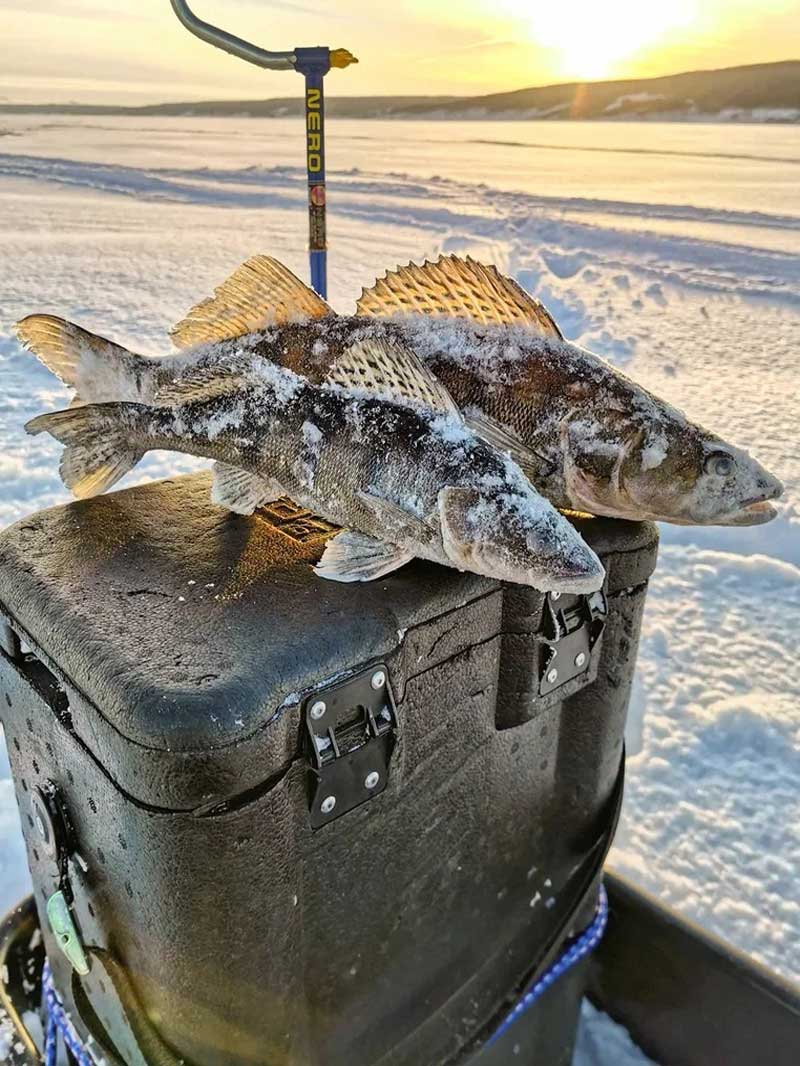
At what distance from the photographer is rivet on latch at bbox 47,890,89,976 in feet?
3.95

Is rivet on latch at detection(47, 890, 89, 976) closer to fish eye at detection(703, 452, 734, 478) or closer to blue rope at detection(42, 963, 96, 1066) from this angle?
blue rope at detection(42, 963, 96, 1066)

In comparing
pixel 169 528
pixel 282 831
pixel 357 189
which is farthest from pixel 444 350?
pixel 357 189

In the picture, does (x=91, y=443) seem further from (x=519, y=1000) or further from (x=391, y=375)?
(x=519, y=1000)

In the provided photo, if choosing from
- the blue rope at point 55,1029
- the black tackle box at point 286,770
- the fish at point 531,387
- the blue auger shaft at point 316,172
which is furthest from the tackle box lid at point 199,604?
the blue auger shaft at point 316,172

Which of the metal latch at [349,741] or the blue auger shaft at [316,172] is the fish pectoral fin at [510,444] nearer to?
the metal latch at [349,741]

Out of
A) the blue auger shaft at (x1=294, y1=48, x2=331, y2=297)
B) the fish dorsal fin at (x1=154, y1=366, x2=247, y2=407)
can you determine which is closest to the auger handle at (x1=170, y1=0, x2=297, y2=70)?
the blue auger shaft at (x1=294, y1=48, x2=331, y2=297)

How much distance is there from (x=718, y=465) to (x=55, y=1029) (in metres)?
1.46

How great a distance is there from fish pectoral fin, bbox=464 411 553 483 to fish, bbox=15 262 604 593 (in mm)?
42

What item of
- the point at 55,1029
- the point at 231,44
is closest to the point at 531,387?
the point at 55,1029

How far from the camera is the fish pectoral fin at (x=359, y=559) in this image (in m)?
1.17

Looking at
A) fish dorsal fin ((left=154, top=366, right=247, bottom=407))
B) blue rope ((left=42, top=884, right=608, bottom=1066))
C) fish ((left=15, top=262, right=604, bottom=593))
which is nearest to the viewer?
fish ((left=15, top=262, right=604, bottom=593))

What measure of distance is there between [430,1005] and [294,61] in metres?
2.85

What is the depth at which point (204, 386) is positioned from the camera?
1.33m

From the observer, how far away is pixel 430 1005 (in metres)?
1.45
